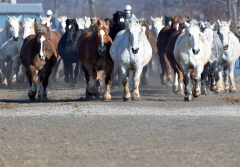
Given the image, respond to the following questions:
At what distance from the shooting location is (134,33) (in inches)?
482

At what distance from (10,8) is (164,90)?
2920 cm

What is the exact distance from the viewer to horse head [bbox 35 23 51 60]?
13.1 meters

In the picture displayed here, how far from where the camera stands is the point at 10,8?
142 feet

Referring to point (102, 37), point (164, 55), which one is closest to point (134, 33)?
point (102, 37)

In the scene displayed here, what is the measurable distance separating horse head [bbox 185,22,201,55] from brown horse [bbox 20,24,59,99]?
3.36 meters

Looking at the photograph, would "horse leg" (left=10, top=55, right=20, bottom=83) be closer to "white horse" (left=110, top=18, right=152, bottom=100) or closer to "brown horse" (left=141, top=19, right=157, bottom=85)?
"brown horse" (left=141, top=19, right=157, bottom=85)

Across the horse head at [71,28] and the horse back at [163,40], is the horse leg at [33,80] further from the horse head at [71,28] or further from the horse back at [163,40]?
the horse back at [163,40]

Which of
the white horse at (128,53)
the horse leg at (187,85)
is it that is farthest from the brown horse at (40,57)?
the horse leg at (187,85)

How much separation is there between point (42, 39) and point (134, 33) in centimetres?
237

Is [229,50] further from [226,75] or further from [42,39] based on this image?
[42,39]

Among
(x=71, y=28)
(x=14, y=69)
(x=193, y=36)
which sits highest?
(x=71, y=28)

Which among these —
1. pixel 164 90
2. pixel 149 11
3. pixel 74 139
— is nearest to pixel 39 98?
pixel 164 90

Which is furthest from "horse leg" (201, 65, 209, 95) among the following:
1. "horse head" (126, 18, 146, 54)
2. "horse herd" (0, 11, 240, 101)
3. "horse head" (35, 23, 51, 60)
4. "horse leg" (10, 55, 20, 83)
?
"horse leg" (10, 55, 20, 83)

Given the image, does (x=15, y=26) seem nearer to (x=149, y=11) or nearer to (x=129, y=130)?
(x=129, y=130)
